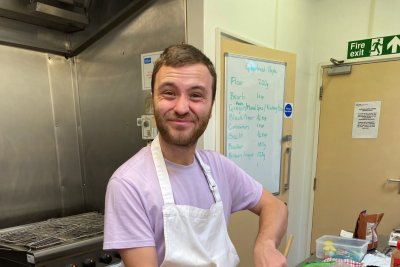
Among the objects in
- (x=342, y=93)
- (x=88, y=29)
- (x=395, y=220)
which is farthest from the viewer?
(x=342, y=93)

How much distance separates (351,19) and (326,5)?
28 centimetres

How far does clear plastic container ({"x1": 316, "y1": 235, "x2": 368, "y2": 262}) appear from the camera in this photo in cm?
139

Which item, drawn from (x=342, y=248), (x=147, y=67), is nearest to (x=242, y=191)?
(x=342, y=248)

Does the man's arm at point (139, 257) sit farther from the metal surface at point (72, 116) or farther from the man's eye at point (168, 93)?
the metal surface at point (72, 116)

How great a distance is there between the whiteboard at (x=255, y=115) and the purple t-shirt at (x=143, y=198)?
0.91m

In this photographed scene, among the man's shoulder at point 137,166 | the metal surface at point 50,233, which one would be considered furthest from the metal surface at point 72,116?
the man's shoulder at point 137,166

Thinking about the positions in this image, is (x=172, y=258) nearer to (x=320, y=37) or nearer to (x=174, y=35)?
(x=174, y=35)

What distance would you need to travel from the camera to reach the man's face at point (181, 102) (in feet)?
2.85

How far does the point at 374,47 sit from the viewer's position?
→ 2566 mm

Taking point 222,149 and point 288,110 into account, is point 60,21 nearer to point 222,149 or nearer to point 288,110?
point 222,149

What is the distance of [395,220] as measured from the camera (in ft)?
8.43

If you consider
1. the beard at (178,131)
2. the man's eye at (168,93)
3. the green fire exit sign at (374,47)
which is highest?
the green fire exit sign at (374,47)

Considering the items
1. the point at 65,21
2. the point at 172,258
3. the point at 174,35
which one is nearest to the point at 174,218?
the point at 172,258

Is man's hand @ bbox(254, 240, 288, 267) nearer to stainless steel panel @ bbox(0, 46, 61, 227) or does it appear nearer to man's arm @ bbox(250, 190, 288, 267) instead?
man's arm @ bbox(250, 190, 288, 267)
